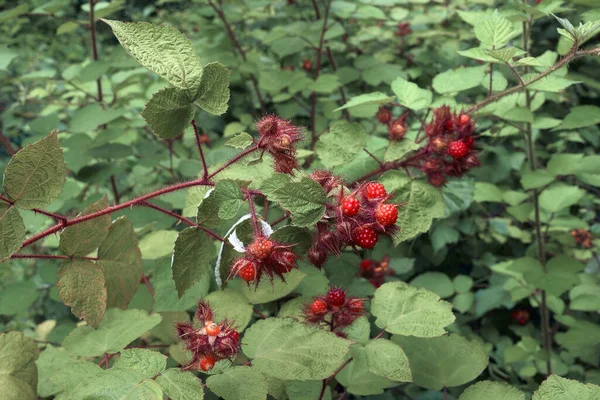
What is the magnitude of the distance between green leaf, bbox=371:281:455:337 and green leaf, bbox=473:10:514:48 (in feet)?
1.82

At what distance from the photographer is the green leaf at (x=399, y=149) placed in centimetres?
111

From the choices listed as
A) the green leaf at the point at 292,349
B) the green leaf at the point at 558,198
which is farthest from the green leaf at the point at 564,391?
the green leaf at the point at 558,198

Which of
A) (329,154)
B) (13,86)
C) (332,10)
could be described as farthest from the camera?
(13,86)

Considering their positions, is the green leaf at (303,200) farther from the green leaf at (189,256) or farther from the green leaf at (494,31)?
the green leaf at (494,31)

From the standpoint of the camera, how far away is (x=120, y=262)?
102cm

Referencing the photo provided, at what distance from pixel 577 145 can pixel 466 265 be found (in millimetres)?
870

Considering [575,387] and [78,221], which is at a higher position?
[78,221]

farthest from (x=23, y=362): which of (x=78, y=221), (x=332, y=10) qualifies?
(x=332, y=10)

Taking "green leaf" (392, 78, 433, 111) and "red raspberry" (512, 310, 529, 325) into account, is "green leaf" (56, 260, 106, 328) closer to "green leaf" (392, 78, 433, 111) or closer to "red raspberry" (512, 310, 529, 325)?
"green leaf" (392, 78, 433, 111)

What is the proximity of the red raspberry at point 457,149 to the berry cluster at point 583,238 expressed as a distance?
3.76 ft

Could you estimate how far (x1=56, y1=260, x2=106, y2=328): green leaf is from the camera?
2.95ft

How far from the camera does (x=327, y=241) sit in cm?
79

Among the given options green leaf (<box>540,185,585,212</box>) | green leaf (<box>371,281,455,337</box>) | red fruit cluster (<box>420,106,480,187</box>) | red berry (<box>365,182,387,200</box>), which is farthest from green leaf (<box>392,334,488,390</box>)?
green leaf (<box>540,185,585,212</box>)

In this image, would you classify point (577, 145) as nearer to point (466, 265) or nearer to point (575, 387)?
point (466, 265)
